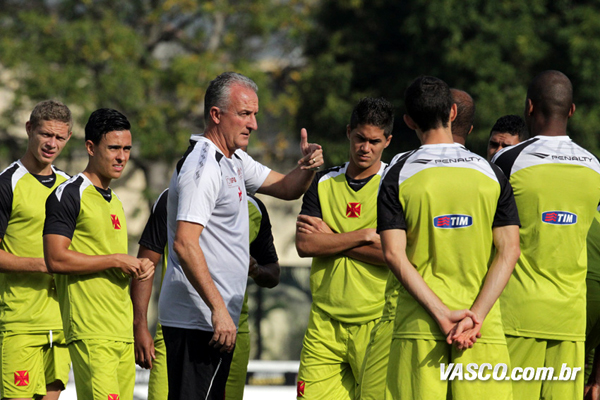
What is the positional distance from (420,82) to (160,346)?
2998 millimetres

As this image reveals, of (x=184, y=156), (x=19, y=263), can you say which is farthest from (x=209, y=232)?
(x=19, y=263)

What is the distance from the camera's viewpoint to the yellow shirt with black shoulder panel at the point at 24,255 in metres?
6.05

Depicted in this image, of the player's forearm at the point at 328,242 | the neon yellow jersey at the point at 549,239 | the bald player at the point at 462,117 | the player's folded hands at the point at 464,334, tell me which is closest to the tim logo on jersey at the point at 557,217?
the neon yellow jersey at the point at 549,239

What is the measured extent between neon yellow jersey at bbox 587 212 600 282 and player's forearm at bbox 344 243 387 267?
1730mm

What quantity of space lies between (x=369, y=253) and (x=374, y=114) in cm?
98

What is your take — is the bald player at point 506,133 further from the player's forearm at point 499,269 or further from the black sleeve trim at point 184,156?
the black sleeve trim at point 184,156

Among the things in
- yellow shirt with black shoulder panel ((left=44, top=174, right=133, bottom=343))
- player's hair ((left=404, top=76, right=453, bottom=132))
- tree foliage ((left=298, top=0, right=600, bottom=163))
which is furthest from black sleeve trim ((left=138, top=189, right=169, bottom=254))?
tree foliage ((left=298, top=0, right=600, bottom=163))

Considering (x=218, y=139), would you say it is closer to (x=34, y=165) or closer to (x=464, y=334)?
(x=464, y=334)

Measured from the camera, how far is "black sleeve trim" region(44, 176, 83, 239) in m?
5.27

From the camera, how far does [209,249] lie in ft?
15.7

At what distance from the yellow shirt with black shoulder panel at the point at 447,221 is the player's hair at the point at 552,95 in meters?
1.03

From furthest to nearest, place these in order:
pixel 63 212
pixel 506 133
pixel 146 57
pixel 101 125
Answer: pixel 146 57, pixel 506 133, pixel 101 125, pixel 63 212

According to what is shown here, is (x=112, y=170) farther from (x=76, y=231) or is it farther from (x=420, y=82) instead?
(x=420, y=82)

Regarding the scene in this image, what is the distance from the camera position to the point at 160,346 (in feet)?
20.0
